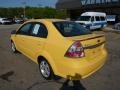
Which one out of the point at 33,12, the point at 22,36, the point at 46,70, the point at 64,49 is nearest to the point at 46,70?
the point at 46,70

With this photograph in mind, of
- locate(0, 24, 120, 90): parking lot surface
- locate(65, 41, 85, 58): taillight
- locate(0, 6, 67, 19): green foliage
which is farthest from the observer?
locate(0, 6, 67, 19): green foliage

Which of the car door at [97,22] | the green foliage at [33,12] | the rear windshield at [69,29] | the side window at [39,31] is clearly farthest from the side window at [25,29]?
the green foliage at [33,12]

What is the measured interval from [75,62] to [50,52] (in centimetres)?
80

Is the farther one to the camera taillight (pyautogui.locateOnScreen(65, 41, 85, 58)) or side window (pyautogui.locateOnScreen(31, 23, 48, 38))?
side window (pyautogui.locateOnScreen(31, 23, 48, 38))

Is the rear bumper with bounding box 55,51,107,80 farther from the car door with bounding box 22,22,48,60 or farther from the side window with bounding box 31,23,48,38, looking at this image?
the side window with bounding box 31,23,48,38

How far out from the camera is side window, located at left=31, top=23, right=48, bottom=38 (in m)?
5.91

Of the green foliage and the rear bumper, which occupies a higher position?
the green foliage

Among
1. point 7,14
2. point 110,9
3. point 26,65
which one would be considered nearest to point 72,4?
point 110,9

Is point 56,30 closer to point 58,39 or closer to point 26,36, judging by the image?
point 58,39

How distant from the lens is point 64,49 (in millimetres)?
5105

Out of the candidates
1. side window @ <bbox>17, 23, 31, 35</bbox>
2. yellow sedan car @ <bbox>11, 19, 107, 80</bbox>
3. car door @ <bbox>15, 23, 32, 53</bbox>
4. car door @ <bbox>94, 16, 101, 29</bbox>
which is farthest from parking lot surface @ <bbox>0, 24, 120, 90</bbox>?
car door @ <bbox>94, 16, 101, 29</bbox>

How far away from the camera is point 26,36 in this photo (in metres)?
6.87

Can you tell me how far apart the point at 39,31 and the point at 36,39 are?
245mm

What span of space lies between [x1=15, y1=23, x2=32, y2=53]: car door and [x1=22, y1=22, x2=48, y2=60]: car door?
0.28m
